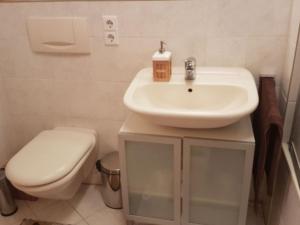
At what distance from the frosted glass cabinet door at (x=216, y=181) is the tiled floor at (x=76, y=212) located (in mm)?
392

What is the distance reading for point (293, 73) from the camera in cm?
127

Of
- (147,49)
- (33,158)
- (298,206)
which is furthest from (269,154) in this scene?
(33,158)

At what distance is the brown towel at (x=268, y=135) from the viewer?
118 centimetres

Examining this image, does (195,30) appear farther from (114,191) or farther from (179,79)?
(114,191)

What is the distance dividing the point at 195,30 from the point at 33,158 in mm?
1017

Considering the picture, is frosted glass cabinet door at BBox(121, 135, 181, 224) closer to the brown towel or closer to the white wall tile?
the brown towel

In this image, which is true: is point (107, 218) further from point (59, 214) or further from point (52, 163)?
point (52, 163)

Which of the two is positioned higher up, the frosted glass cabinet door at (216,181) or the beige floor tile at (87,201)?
the frosted glass cabinet door at (216,181)

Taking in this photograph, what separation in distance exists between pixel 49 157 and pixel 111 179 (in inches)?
15.0

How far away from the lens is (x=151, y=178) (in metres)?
1.38

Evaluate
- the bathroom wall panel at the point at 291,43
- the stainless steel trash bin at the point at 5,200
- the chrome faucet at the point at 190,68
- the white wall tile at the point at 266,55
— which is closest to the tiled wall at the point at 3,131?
the stainless steel trash bin at the point at 5,200

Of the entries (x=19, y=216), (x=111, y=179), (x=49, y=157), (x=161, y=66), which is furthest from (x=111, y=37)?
(x=19, y=216)

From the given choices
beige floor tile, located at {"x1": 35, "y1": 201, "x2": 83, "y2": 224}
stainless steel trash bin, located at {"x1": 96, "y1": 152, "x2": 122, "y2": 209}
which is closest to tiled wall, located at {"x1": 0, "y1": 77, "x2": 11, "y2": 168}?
beige floor tile, located at {"x1": 35, "y1": 201, "x2": 83, "y2": 224}

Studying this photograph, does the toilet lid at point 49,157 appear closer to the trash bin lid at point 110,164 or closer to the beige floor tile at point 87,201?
the trash bin lid at point 110,164
